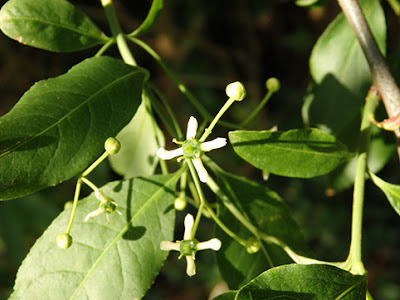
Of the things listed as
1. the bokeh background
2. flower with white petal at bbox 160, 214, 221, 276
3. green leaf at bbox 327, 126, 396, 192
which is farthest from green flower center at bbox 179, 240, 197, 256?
the bokeh background

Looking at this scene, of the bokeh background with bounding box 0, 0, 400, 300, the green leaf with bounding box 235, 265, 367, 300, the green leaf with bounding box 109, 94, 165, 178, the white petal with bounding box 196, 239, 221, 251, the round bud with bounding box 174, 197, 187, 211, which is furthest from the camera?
the bokeh background with bounding box 0, 0, 400, 300

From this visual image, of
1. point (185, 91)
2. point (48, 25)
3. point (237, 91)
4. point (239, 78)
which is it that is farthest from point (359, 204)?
point (239, 78)

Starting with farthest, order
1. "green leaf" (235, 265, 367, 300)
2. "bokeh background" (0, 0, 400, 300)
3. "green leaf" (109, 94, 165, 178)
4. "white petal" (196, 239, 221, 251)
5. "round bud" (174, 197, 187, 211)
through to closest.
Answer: "bokeh background" (0, 0, 400, 300) < "green leaf" (109, 94, 165, 178) < "round bud" (174, 197, 187, 211) < "white petal" (196, 239, 221, 251) < "green leaf" (235, 265, 367, 300)

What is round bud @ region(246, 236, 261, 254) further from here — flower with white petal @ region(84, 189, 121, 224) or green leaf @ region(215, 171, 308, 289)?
flower with white petal @ region(84, 189, 121, 224)

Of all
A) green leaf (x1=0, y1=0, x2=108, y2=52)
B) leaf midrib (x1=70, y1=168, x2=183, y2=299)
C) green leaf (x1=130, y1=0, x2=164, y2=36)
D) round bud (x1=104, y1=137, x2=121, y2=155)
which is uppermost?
green leaf (x1=0, y1=0, x2=108, y2=52)

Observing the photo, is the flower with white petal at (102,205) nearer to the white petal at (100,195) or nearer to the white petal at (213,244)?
the white petal at (100,195)

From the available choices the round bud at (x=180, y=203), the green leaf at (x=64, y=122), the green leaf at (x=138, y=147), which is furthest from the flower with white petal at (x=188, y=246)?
the green leaf at (x=138, y=147)
